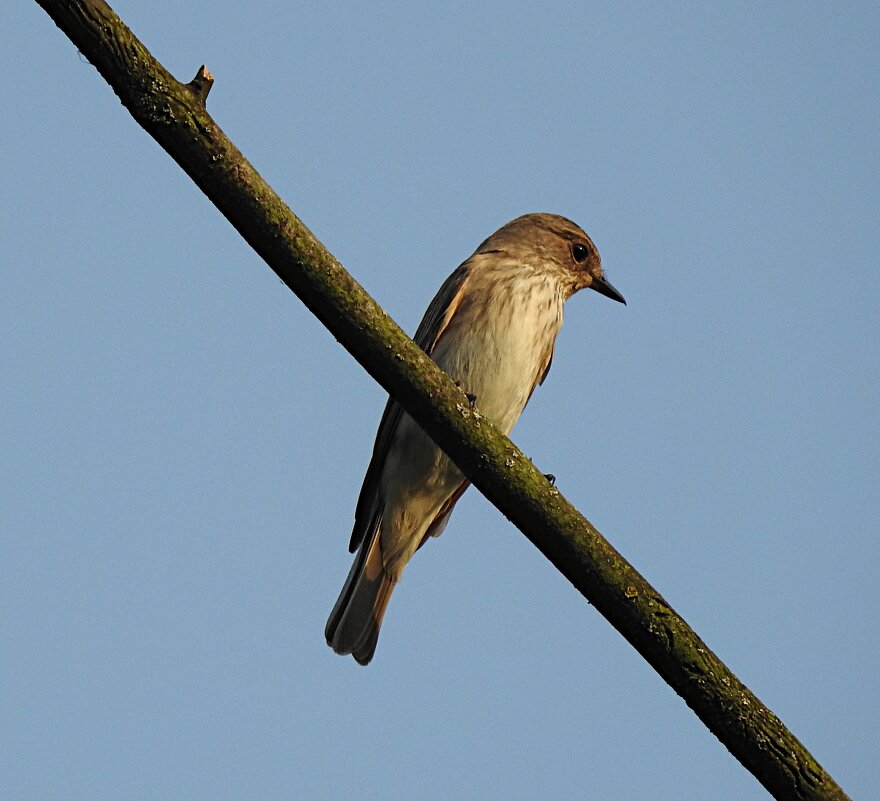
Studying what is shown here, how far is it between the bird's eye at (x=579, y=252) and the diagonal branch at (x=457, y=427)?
400 centimetres

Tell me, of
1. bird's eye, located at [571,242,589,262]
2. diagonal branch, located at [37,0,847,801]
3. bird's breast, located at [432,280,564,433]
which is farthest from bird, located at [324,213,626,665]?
diagonal branch, located at [37,0,847,801]

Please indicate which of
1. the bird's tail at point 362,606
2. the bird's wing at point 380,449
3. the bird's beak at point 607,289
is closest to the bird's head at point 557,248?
the bird's beak at point 607,289

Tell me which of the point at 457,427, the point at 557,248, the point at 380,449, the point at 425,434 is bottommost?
the point at 457,427

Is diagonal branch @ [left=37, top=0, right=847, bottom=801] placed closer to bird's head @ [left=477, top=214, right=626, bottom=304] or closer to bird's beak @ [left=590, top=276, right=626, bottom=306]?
bird's head @ [left=477, top=214, right=626, bottom=304]

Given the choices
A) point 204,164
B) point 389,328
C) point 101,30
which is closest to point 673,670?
point 389,328

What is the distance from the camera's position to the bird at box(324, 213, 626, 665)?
686 cm

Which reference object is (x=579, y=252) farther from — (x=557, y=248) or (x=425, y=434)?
(x=425, y=434)

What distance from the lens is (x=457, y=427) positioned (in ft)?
13.3

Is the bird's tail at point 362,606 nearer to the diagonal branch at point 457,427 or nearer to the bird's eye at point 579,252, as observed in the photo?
the bird's eye at point 579,252

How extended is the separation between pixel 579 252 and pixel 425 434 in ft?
6.37

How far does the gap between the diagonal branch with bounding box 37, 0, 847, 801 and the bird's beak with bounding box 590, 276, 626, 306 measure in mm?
4260

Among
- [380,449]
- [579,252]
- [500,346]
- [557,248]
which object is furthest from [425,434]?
[579,252]

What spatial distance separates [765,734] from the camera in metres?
3.93

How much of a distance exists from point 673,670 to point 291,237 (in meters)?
1.87
